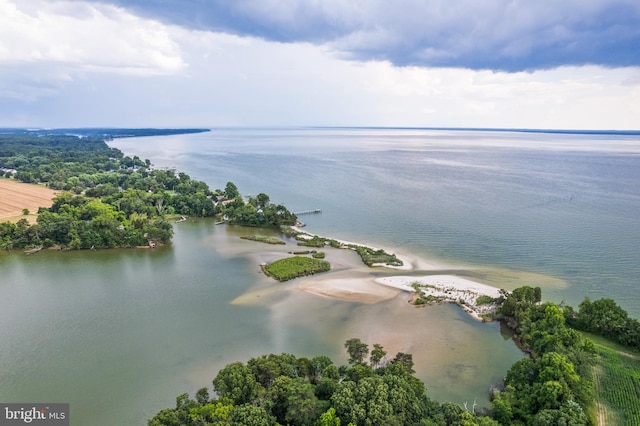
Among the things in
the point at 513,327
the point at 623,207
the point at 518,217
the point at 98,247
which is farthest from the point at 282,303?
the point at 623,207

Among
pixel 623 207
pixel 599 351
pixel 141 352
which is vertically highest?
pixel 623 207

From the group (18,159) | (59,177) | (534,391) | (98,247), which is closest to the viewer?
(534,391)

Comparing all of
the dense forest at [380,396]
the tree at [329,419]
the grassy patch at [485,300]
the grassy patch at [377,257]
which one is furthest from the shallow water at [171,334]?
the tree at [329,419]

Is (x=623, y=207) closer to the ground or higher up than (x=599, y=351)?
higher up

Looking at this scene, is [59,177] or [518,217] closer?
[518,217]

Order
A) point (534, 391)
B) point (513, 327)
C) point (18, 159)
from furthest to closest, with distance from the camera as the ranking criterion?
point (18, 159)
point (513, 327)
point (534, 391)

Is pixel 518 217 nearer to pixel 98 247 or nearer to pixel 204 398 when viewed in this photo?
pixel 204 398

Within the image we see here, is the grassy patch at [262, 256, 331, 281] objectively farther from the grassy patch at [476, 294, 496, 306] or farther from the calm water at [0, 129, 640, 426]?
the grassy patch at [476, 294, 496, 306]
